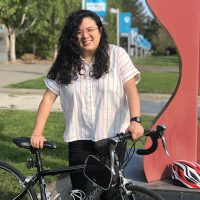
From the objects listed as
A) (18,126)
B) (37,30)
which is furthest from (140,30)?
(18,126)

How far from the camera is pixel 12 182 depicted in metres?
3.68

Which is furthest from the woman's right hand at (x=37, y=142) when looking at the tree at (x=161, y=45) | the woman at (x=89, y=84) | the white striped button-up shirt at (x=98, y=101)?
the tree at (x=161, y=45)

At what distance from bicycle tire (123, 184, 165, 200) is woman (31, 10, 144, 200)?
535mm

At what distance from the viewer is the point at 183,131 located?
4.75 meters

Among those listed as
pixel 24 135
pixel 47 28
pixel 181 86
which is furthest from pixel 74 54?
pixel 47 28

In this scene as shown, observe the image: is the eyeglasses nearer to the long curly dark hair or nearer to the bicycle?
the long curly dark hair

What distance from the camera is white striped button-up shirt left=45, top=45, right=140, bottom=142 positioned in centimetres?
331

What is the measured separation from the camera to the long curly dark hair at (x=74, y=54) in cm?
327

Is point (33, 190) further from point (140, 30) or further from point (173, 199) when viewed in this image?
point (140, 30)

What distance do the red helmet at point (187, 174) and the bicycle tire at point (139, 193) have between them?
5.47 ft

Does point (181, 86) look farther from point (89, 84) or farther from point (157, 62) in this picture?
point (157, 62)

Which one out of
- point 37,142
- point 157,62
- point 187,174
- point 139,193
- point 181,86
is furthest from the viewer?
point 157,62

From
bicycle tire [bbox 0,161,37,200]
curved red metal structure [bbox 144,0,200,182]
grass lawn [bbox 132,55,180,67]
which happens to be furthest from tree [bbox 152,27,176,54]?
bicycle tire [bbox 0,161,37,200]

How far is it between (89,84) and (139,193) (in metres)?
0.84
